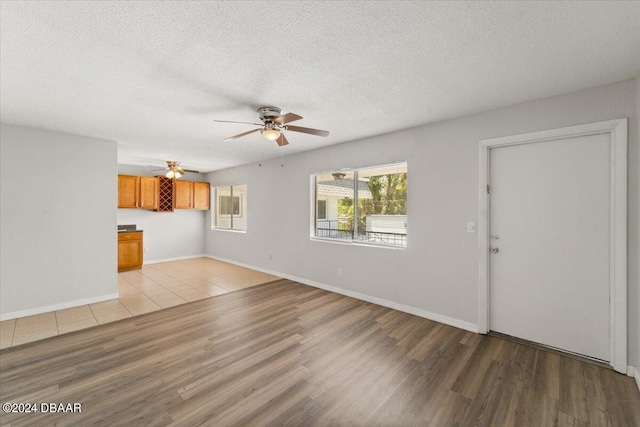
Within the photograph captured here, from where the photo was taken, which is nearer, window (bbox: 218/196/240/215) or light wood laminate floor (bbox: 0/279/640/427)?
light wood laminate floor (bbox: 0/279/640/427)

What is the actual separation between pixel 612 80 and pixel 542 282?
76.2 inches

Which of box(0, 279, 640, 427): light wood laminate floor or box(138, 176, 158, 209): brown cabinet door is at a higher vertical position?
box(138, 176, 158, 209): brown cabinet door

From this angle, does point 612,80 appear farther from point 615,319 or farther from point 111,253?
point 111,253

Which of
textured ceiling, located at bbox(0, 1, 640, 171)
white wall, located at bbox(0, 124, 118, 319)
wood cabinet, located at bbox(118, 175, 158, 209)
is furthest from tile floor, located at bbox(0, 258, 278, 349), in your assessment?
textured ceiling, located at bbox(0, 1, 640, 171)

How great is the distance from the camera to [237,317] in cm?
349

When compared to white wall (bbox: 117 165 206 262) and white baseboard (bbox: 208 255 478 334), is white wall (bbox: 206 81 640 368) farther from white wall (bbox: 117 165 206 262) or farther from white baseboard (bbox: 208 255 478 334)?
white wall (bbox: 117 165 206 262)

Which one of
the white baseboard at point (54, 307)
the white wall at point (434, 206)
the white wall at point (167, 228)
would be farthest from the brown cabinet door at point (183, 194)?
the white wall at point (434, 206)

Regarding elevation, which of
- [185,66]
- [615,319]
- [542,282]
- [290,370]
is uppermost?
[185,66]

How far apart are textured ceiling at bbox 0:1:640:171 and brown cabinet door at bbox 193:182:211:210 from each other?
14.4 ft

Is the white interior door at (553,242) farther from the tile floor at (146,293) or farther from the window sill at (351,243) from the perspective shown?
the tile floor at (146,293)

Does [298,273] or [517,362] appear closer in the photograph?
[517,362]

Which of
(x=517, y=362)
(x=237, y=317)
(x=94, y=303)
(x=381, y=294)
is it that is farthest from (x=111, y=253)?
(x=517, y=362)

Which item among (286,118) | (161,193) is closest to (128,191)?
(161,193)

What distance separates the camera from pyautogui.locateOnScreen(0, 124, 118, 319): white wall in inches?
137
